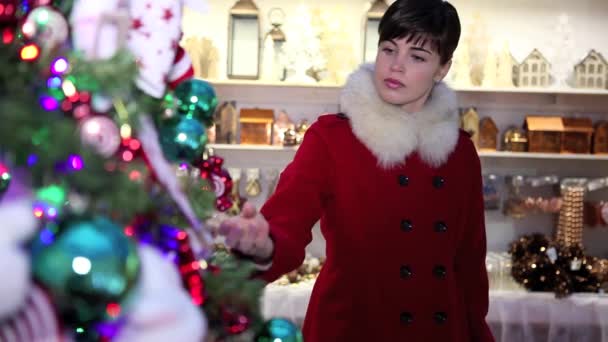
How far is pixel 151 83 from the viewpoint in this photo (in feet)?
2.59

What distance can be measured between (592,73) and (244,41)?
1.93 meters

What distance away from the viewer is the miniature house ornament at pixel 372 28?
140 inches

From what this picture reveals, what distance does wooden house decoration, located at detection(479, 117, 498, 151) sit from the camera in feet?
12.0

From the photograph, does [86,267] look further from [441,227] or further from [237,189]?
[237,189]

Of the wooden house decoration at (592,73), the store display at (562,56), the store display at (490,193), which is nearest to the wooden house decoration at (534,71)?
the store display at (562,56)

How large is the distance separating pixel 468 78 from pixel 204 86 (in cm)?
294

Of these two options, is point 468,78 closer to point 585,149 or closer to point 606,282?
point 585,149

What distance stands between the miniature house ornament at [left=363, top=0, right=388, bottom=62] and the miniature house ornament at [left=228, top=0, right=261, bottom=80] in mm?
605

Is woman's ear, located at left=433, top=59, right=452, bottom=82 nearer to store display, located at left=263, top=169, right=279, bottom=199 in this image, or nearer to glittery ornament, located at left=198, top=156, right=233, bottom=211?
glittery ornament, located at left=198, top=156, right=233, bottom=211

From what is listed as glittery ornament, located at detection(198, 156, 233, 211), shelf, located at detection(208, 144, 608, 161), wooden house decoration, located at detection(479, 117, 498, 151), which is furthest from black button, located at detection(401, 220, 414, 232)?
wooden house decoration, located at detection(479, 117, 498, 151)

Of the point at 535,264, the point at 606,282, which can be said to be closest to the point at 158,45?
the point at 535,264

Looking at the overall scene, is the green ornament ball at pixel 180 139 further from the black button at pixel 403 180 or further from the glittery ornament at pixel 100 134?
the black button at pixel 403 180

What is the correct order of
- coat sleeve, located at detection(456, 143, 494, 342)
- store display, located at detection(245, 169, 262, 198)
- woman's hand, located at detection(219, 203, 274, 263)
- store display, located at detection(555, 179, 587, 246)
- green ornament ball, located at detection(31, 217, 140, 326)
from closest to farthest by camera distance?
green ornament ball, located at detection(31, 217, 140, 326), woman's hand, located at detection(219, 203, 274, 263), coat sleeve, located at detection(456, 143, 494, 342), store display, located at detection(555, 179, 587, 246), store display, located at detection(245, 169, 262, 198)

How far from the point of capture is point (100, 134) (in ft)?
1.96
